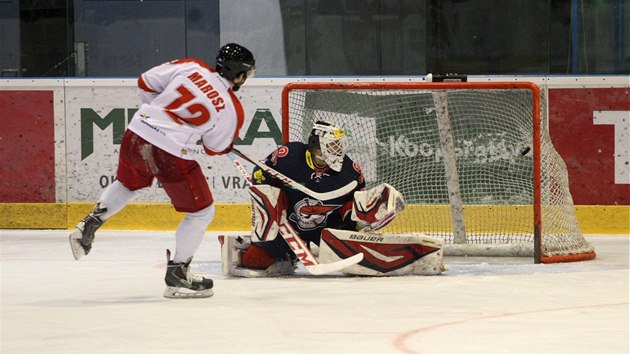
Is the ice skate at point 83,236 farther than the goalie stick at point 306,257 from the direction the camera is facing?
No

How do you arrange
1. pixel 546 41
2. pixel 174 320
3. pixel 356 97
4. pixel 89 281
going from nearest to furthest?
pixel 174 320
pixel 89 281
pixel 356 97
pixel 546 41

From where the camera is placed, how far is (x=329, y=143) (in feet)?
18.4

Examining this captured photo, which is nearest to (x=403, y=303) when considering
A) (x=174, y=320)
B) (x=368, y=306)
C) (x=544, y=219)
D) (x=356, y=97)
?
(x=368, y=306)

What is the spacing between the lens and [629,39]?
7805 millimetres

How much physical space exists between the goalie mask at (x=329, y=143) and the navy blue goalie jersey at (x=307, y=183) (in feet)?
0.21

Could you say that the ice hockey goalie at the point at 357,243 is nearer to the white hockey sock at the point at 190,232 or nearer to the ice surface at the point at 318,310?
the ice surface at the point at 318,310

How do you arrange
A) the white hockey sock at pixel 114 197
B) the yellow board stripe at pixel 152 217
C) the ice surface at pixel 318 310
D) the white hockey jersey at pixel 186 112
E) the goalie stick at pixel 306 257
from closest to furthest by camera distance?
1. the ice surface at pixel 318 310
2. the white hockey jersey at pixel 186 112
3. the white hockey sock at pixel 114 197
4. the goalie stick at pixel 306 257
5. the yellow board stripe at pixel 152 217

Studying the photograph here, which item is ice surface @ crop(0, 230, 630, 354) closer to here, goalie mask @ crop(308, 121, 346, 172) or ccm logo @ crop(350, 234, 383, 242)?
ccm logo @ crop(350, 234, 383, 242)

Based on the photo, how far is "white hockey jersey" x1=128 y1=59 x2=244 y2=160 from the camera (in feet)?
15.9

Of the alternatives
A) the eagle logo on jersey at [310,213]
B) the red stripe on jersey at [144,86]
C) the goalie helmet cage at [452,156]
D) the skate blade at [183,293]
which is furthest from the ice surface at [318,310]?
the red stripe on jersey at [144,86]

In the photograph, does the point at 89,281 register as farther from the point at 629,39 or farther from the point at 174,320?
the point at 629,39

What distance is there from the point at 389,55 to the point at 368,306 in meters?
3.60

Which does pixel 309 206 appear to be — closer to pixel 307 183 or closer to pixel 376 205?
pixel 307 183

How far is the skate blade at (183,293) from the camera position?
493 cm
